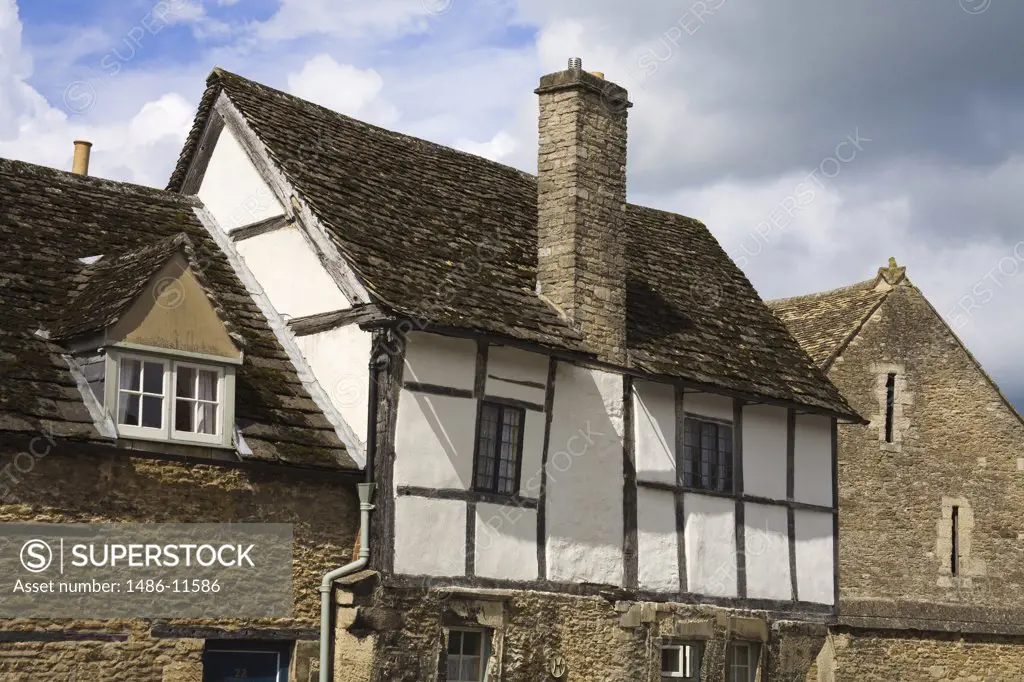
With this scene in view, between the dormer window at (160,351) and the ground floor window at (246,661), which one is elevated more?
the dormer window at (160,351)

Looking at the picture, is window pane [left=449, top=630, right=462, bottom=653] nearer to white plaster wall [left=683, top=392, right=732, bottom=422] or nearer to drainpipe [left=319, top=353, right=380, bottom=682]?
drainpipe [left=319, top=353, right=380, bottom=682]

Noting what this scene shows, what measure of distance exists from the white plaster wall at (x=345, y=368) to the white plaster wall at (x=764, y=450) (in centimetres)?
575

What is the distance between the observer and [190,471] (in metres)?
14.0

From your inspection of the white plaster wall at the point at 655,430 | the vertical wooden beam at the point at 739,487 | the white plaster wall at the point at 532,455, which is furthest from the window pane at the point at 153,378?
the vertical wooden beam at the point at 739,487

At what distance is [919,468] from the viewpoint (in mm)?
25297

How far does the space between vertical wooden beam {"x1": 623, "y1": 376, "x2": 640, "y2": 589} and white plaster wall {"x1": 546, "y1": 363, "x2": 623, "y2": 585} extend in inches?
2.7

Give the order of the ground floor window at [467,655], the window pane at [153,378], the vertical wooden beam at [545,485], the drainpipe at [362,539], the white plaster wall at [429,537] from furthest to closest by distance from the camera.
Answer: the vertical wooden beam at [545,485] → the ground floor window at [467,655] → the white plaster wall at [429,537] → the drainpipe at [362,539] → the window pane at [153,378]

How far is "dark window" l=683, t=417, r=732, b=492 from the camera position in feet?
60.3

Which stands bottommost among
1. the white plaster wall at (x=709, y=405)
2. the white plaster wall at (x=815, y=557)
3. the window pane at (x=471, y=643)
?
the window pane at (x=471, y=643)

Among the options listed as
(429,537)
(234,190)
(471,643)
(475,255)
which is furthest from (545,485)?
(234,190)

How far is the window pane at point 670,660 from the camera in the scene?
58.1 feet

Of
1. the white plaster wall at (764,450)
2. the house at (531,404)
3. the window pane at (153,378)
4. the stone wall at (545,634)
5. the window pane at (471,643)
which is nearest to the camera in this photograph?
the window pane at (153,378)

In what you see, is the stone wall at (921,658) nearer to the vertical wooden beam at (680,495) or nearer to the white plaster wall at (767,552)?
the white plaster wall at (767,552)

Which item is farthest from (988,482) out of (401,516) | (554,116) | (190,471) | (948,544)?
(190,471)
